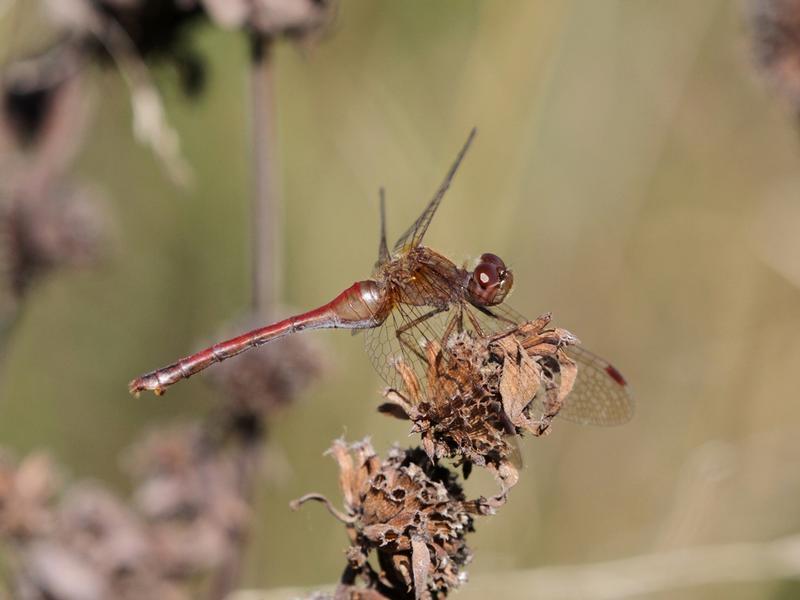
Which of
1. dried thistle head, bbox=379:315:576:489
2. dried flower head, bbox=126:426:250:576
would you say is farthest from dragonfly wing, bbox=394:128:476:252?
dried flower head, bbox=126:426:250:576

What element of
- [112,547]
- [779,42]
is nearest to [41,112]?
[112,547]

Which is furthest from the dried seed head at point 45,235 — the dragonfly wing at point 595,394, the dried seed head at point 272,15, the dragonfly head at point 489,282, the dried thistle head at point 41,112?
the dragonfly wing at point 595,394

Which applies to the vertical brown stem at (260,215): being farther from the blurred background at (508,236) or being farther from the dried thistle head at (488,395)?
the dried thistle head at (488,395)

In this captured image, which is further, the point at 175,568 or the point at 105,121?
the point at 105,121

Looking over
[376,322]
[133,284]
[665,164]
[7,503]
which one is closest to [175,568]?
[7,503]

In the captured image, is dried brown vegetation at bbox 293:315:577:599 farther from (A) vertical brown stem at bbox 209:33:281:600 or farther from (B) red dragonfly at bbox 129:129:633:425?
(A) vertical brown stem at bbox 209:33:281:600

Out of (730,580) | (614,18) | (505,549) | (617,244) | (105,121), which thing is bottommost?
(730,580)

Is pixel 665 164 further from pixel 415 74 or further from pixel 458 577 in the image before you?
pixel 458 577
